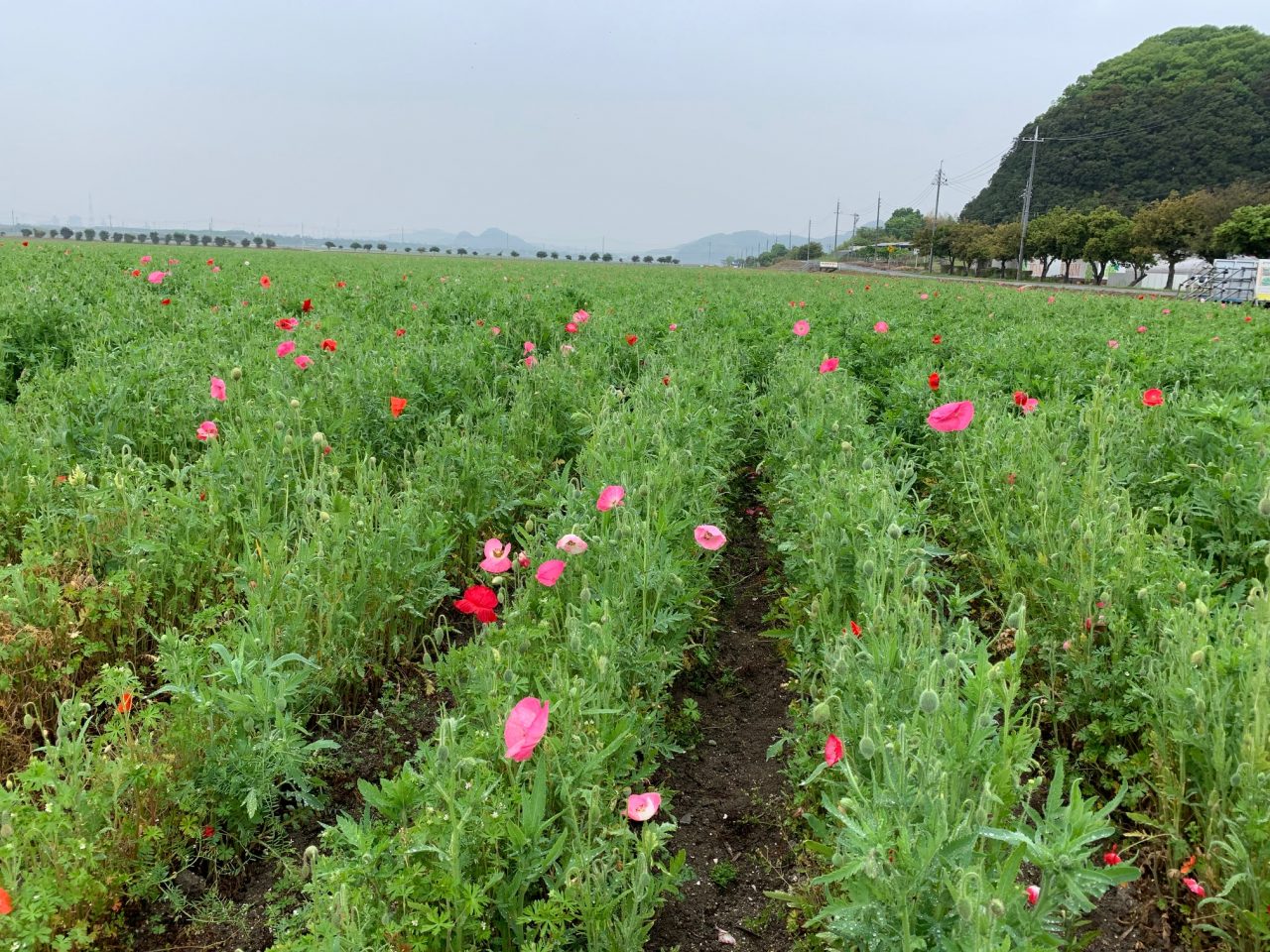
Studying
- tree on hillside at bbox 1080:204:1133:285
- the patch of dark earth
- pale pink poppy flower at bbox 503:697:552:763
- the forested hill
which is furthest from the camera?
the forested hill

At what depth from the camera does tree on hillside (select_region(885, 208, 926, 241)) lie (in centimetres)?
12806

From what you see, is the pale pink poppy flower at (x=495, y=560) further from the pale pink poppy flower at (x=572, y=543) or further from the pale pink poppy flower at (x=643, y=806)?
the pale pink poppy flower at (x=643, y=806)

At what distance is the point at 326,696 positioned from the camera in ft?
9.12

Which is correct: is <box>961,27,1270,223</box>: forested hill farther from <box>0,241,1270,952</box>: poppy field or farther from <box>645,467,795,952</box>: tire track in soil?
<box>645,467,795,952</box>: tire track in soil

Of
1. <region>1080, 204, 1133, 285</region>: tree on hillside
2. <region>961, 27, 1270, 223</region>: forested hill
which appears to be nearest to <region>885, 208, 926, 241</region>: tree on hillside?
<region>961, 27, 1270, 223</region>: forested hill

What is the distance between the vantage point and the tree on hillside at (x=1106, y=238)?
4625 centimetres

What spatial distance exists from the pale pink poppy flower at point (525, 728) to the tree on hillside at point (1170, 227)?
49988 millimetres

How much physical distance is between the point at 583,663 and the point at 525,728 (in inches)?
23.0

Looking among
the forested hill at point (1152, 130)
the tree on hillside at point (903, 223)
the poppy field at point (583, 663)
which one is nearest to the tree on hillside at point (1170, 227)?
the forested hill at point (1152, 130)

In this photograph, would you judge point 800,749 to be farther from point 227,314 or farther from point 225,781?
point 227,314

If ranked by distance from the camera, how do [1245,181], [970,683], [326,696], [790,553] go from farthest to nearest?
1. [1245,181]
2. [790,553]
3. [326,696]
4. [970,683]

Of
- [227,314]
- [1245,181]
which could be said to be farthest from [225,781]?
[1245,181]

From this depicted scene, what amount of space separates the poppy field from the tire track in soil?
6 cm

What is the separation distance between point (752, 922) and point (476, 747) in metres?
0.85
